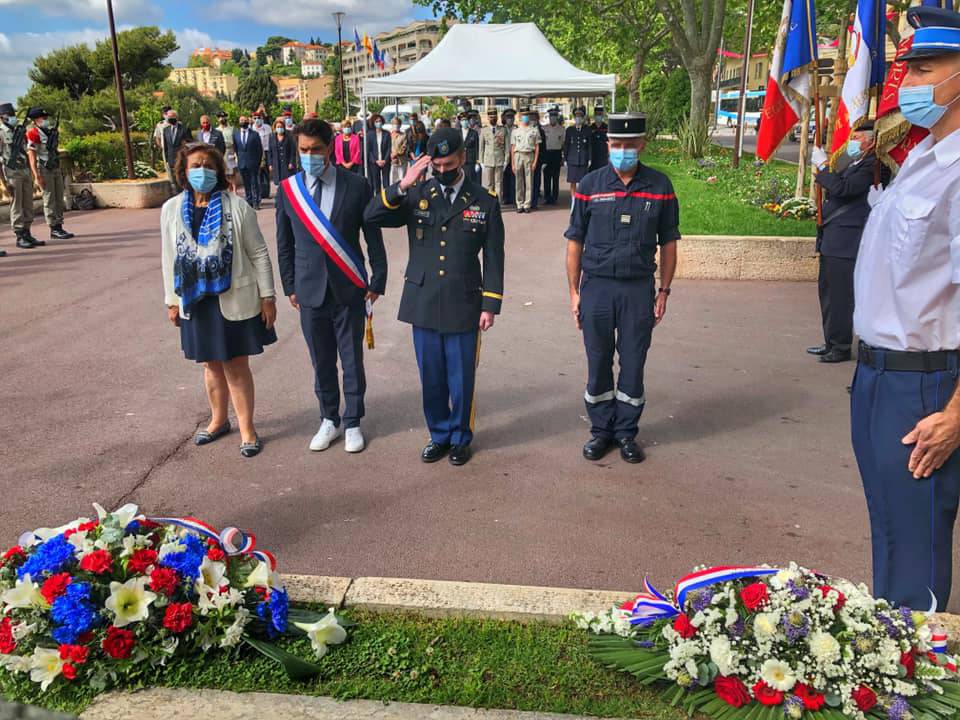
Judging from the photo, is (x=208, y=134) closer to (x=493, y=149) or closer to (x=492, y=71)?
(x=493, y=149)

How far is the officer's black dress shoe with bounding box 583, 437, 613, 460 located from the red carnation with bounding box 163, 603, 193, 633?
2.82m

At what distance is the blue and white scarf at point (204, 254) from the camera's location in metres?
4.60

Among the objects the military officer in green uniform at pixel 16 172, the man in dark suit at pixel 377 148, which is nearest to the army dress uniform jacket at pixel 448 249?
the military officer in green uniform at pixel 16 172

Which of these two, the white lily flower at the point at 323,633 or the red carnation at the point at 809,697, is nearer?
the red carnation at the point at 809,697

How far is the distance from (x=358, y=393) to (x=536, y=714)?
2923 millimetres

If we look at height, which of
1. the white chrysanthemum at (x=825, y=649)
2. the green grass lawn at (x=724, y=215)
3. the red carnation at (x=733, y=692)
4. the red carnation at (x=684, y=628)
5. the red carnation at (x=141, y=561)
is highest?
the green grass lawn at (x=724, y=215)

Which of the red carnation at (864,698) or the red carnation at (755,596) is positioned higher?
the red carnation at (755,596)

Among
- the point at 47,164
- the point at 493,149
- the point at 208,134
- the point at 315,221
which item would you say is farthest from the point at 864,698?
the point at 208,134

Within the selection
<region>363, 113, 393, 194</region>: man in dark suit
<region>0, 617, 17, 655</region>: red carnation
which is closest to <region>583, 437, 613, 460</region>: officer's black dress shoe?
<region>0, 617, 17, 655</region>: red carnation

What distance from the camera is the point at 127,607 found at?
2.63m

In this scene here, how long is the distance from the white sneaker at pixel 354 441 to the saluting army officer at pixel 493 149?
11.6m

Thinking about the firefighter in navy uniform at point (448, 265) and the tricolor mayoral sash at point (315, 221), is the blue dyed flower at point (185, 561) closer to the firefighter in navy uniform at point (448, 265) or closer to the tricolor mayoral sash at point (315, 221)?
the firefighter in navy uniform at point (448, 265)

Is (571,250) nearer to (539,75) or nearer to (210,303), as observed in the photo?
(210,303)

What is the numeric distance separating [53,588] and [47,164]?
443 inches
